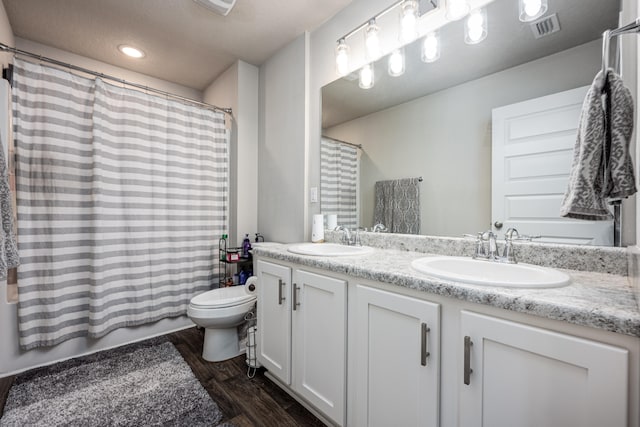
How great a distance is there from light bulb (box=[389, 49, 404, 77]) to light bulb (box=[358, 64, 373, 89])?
148mm

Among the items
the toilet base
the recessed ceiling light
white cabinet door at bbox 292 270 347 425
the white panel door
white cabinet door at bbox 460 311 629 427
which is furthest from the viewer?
the recessed ceiling light

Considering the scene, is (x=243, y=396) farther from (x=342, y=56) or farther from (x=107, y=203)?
(x=342, y=56)

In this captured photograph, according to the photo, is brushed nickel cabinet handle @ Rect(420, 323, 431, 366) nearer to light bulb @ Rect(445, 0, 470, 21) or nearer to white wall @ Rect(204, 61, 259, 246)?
light bulb @ Rect(445, 0, 470, 21)

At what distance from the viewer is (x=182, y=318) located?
96.5 inches

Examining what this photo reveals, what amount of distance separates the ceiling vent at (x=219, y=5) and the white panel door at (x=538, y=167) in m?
1.67

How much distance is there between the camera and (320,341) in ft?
4.28

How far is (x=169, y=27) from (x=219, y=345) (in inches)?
92.5

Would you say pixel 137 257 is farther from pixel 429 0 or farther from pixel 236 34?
pixel 429 0

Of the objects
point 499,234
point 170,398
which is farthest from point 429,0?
point 170,398

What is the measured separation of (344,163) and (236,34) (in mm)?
1323

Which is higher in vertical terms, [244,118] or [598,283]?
[244,118]

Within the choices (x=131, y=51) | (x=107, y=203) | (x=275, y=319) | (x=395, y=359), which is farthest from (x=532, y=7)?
(x=131, y=51)

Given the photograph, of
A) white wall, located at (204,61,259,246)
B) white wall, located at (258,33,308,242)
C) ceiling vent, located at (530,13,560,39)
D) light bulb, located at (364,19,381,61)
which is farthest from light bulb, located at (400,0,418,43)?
white wall, located at (204,61,259,246)

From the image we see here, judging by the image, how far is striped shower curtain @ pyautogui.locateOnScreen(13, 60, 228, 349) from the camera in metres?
1.81
